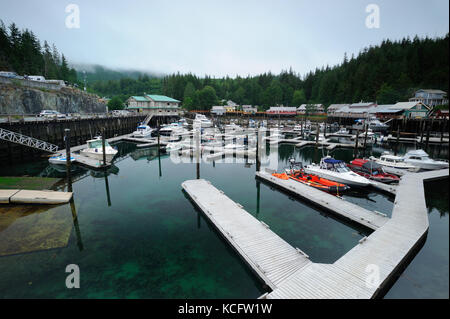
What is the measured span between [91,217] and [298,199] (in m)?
17.9

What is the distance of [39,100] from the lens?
55.0m

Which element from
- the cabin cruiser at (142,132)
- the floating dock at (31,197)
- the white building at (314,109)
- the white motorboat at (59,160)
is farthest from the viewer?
the white building at (314,109)

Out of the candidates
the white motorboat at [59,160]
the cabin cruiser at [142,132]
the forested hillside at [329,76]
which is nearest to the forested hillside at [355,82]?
the forested hillside at [329,76]

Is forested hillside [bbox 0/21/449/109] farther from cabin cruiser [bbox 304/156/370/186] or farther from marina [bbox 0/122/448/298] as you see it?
marina [bbox 0/122/448/298]

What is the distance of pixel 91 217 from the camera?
682 inches

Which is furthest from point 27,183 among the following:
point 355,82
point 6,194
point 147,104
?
point 355,82

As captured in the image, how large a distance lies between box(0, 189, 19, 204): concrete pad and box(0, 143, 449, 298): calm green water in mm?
2276

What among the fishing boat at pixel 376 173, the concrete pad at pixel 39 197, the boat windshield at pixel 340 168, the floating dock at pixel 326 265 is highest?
the boat windshield at pixel 340 168

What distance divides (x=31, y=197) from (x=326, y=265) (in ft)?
73.8

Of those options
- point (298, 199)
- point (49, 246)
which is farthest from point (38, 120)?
point (298, 199)

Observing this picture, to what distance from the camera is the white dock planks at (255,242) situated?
10375mm

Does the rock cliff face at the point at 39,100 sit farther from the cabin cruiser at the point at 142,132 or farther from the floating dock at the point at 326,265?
the floating dock at the point at 326,265

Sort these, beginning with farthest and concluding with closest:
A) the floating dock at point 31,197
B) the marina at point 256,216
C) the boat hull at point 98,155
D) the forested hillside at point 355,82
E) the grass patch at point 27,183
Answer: the forested hillside at point 355,82
the boat hull at point 98,155
the grass patch at point 27,183
the floating dock at point 31,197
the marina at point 256,216

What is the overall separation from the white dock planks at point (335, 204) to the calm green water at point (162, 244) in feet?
2.42
